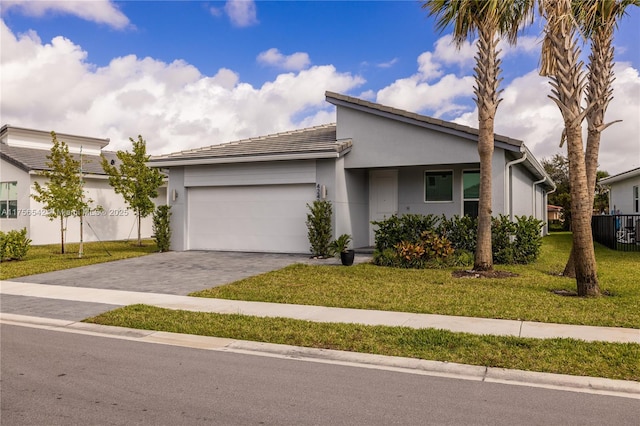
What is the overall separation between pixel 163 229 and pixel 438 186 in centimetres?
1028

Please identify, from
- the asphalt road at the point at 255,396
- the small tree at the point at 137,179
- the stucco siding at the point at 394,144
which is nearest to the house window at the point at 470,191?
the stucco siding at the point at 394,144

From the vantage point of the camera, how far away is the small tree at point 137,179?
22.5 metres

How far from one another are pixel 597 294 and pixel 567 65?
14.6ft

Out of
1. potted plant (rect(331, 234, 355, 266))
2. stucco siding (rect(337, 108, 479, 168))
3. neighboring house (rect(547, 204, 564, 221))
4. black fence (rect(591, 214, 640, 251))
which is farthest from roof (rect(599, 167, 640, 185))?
neighboring house (rect(547, 204, 564, 221))

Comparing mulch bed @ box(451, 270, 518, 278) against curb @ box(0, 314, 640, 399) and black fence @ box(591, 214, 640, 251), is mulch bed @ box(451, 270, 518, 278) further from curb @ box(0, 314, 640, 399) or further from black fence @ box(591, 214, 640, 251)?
black fence @ box(591, 214, 640, 251)

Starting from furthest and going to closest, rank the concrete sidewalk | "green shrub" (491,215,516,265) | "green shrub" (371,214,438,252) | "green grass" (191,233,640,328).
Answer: "green shrub" (371,214,438,252) → "green shrub" (491,215,516,265) → "green grass" (191,233,640,328) → the concrete sidewalk

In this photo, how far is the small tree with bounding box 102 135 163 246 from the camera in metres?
22.5

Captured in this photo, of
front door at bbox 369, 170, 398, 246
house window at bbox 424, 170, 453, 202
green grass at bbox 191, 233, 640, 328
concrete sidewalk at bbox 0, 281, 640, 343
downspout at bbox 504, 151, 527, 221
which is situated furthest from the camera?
front door at bbox 369, 170, 398, 246

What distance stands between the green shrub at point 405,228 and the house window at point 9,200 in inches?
730

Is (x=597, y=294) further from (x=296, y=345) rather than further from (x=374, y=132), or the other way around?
(x=374, y=132)

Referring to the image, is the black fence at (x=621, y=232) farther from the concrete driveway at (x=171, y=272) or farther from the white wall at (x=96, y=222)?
the white wall at (x=96, y=222)

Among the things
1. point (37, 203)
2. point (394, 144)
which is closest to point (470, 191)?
point (394, 144)

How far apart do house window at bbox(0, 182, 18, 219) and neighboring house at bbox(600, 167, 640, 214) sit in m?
28.8

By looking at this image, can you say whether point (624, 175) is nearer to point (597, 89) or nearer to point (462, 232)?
point (597, 89)
